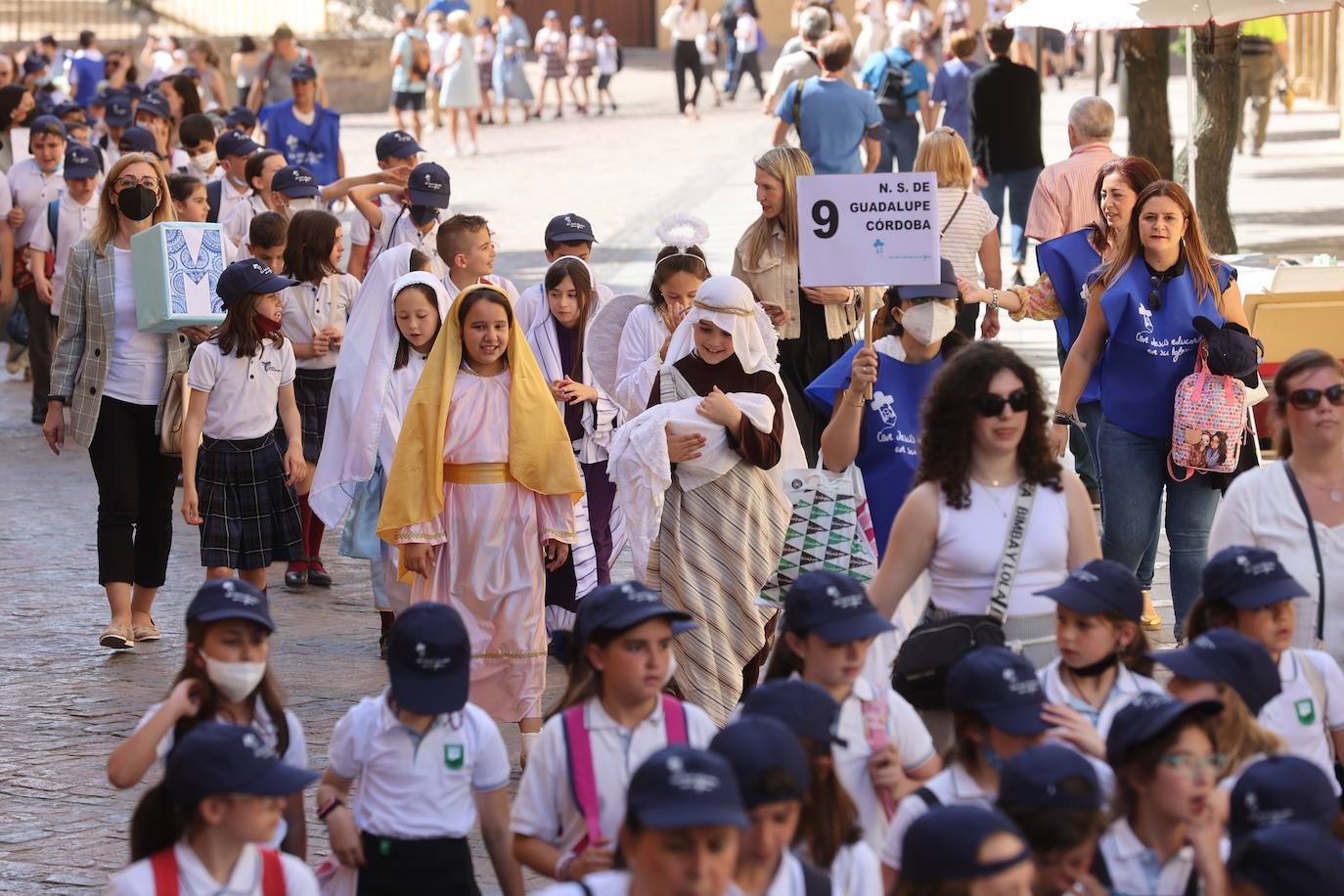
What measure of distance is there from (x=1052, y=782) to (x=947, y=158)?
7068 millimetres

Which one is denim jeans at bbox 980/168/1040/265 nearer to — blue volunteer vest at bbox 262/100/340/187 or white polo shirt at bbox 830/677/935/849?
blue volunteer vest at bbox 262/100/340/187

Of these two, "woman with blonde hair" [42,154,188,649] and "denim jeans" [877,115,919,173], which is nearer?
"woman with blonde hair" [42,154,188,649]

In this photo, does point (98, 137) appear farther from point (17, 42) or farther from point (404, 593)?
point (17, 42)

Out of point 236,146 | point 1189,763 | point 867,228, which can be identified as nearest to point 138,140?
point 236,146

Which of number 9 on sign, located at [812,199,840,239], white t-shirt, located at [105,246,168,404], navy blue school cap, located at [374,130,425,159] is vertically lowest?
white t-shirt, located at [105,246,168,404]

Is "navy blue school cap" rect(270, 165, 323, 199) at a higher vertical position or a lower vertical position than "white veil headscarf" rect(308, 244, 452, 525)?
higher

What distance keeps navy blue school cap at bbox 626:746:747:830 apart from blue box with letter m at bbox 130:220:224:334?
5.51 meters

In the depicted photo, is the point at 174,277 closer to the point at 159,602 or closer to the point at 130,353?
the point at 130,353

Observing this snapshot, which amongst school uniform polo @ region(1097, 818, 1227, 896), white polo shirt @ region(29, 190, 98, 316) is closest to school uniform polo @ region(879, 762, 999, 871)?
school uniform polo @ region(1097, 818, 1227, 896)

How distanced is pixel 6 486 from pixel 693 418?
670 cm

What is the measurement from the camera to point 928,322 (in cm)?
683

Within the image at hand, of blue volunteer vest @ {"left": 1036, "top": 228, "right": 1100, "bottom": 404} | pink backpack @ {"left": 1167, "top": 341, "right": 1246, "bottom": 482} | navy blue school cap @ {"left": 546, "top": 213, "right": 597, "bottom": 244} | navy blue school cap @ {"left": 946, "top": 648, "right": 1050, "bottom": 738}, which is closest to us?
navy blue school cap @ {"left": 946, "top": 648, "right": 1050, "bottom": 738}

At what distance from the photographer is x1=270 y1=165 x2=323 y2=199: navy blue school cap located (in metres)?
11.5

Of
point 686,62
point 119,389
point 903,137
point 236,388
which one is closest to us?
point 236,388
